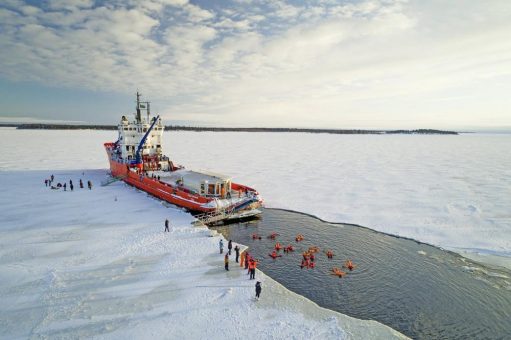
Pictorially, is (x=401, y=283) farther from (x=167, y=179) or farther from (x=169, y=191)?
(x=167, y=179)

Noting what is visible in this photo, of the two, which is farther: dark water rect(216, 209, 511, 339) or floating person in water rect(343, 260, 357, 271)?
floating person in water rect(343, 260, 357, 271)

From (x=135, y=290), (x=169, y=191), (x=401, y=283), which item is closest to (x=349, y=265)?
(x=401, y=283)

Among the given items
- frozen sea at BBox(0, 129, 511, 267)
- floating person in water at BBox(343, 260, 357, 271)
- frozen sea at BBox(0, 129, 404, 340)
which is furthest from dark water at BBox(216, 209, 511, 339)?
frozen sea at BBox(0, 129, 511, 267)

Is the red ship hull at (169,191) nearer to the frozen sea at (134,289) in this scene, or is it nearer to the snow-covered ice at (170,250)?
the snow-covered ice at (170,250)

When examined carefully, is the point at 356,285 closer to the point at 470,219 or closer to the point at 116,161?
the point at 470,219

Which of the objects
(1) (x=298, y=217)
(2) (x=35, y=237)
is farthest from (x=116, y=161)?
(1) (x=298, y=217)

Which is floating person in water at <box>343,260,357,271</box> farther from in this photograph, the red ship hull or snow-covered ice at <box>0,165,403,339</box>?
the red ship hull
